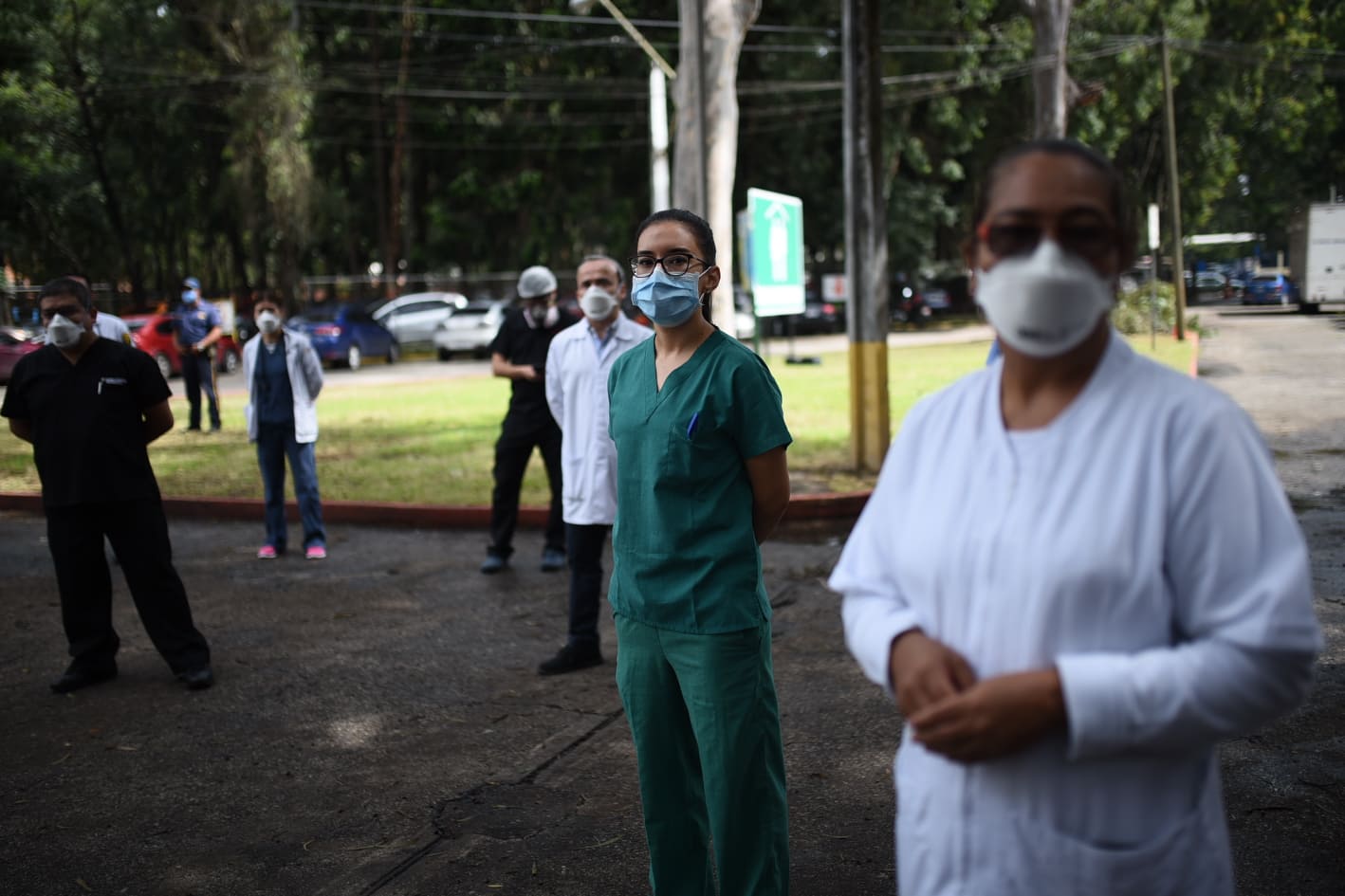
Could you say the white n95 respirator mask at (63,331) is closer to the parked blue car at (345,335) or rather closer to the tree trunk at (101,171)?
the parked blue car at (345,335)

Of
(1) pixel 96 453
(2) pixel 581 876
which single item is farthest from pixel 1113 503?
(1) pixel 96 453

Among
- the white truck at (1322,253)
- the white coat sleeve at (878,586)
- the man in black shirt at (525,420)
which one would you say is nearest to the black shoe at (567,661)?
the man in black shirt at (525,420)

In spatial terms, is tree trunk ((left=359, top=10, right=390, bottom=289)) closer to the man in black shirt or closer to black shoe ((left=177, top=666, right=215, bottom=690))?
the man in black shirt

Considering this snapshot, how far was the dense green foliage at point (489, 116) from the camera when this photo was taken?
34.9m

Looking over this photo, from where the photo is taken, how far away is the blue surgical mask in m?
3.46

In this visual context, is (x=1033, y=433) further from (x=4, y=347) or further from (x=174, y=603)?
(x=4, y=347)

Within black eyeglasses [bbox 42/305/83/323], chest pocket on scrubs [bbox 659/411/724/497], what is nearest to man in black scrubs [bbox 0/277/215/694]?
black eyeglasses [bbox 42/305/83/323]

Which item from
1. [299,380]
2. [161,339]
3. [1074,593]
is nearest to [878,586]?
[1074,593]

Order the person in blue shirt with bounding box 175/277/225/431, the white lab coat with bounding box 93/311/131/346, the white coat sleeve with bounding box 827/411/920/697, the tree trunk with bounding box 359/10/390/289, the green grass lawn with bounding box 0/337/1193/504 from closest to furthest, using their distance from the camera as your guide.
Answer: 1. the white coat sleeve with bounding box 827/411/920/697
2. the white lab coat with bounding box 93/311/131/346
3. the green grass lawn with bounding box 0/337/1193/504
4. the person in blue shirt with bounding box 175/277/225/431
5. the tree trunk with bounding box 359/10/390/289

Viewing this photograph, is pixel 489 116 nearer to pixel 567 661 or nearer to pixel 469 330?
pixel 469 330

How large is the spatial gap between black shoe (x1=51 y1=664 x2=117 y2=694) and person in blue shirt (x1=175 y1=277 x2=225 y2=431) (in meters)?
9.98

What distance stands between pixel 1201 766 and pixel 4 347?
26.8 metres

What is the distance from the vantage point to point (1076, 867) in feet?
5.80

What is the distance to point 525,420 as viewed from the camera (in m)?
8.48
